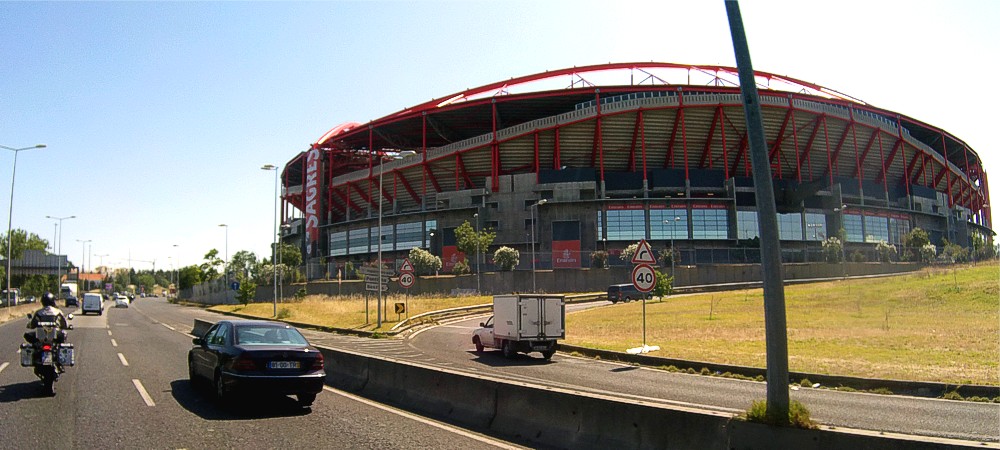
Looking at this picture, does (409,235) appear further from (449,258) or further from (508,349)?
(508,349)

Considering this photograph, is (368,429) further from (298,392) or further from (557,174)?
(557,174)

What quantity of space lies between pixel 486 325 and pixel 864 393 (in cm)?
1401

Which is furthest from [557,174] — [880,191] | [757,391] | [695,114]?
[757,391]

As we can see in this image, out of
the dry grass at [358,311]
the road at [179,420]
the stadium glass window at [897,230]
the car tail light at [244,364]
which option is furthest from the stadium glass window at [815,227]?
the car tail light at [244,364]

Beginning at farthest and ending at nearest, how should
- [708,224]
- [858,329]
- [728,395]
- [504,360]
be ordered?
[708,224]
[858,329]
[504,360]
[728,395]

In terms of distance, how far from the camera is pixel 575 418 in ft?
26.8

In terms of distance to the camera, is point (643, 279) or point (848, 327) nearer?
point (643, 279)

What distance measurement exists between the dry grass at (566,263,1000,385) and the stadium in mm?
26484

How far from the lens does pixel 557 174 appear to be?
7569 cm

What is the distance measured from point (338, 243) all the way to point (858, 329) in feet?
260

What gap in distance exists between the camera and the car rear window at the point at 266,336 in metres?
11.6

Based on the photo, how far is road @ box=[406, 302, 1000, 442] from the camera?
10383mm

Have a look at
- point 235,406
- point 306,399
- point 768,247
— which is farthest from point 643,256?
point 768,247

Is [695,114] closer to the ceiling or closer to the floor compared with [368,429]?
closer to the ceiling
